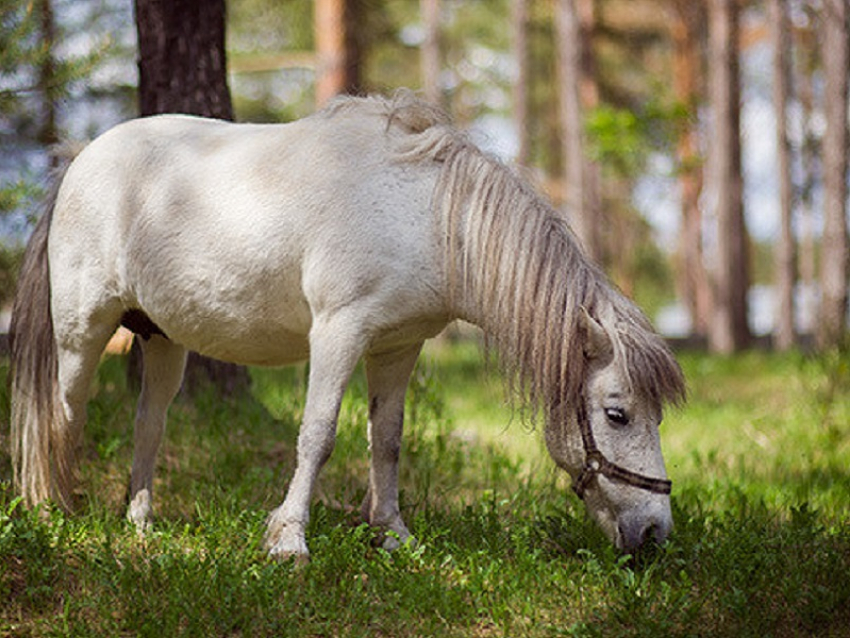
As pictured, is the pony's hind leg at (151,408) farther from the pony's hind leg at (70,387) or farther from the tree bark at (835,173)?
the tree bark at (835,173)

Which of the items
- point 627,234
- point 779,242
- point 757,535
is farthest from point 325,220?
point 627,234

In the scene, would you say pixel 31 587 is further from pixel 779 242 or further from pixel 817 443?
pixel 779 242

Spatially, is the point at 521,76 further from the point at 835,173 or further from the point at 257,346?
the point at 257,346

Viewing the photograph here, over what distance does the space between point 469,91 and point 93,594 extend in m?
26.3

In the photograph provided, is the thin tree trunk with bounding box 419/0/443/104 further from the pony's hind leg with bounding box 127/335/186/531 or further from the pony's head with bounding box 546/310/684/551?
the pony's head with bounding box 546/310/684/551

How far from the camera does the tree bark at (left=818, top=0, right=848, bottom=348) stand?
9.50m

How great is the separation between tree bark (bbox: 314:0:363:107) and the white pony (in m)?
8.90

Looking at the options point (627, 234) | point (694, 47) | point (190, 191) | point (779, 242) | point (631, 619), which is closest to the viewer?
point (631, 619)

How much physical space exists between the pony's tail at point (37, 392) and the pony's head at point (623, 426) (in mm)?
2398

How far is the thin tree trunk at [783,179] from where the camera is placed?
1535 cm

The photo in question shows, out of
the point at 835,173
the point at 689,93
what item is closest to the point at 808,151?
the point at 689,93

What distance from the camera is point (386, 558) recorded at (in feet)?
13.4

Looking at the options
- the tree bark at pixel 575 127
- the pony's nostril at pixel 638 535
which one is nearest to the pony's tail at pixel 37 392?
the pony's nostril at pixel 638 535

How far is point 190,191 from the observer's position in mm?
4449
